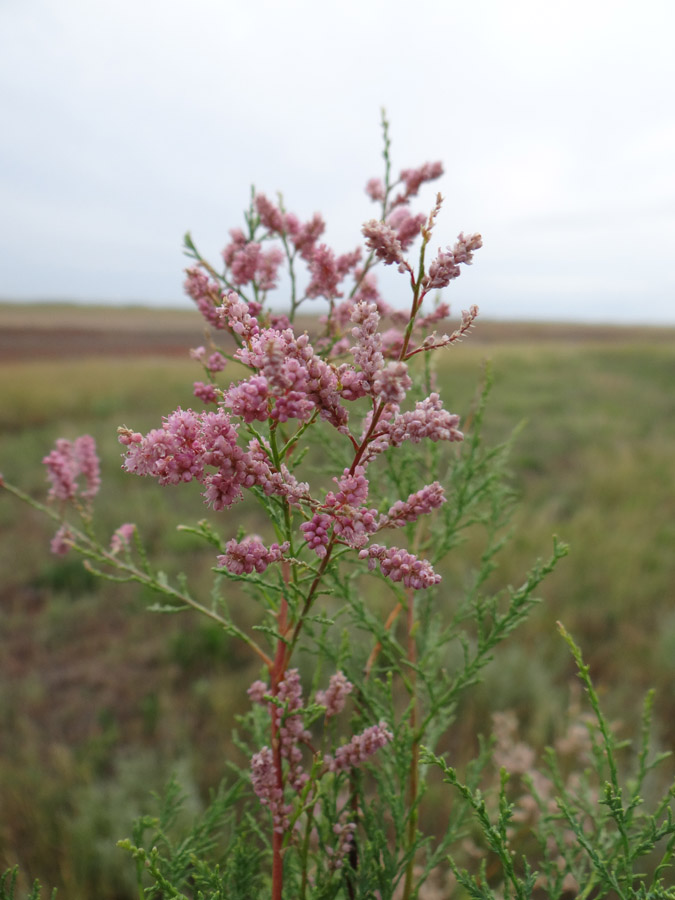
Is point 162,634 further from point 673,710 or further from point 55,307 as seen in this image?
point 55,307

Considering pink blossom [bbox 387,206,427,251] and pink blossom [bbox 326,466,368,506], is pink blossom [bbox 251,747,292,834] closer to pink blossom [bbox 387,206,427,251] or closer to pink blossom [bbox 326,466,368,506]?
pink blossom [bbox 326,466,368,506]

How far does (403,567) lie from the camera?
2.95 ft

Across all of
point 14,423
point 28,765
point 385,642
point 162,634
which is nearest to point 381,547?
point 385,642

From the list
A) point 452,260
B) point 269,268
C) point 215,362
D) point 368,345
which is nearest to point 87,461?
point 215,362

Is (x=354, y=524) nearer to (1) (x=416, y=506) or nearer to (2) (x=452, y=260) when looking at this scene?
(1) (x=416, y=506)

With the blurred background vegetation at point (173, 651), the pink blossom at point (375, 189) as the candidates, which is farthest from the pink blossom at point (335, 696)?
the pink blossom at point (375, 189)

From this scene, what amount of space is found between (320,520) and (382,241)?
18.8 inches

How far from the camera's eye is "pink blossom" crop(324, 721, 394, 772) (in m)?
1.35

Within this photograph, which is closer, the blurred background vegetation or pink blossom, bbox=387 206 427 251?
pink blossom, bbox=387 206 427 251

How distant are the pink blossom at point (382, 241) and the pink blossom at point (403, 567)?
486mm

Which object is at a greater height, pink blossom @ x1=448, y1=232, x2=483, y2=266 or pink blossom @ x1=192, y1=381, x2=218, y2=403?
pink blossom @ x1=448, y1=232, x2=483, y2=266

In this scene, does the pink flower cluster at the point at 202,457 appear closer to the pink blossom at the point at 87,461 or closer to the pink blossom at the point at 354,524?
the pink blossom at the point at 354,524

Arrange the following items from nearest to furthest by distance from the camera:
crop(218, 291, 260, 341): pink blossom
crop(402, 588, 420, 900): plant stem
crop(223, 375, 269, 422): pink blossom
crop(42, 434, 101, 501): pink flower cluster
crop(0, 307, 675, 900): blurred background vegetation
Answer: crop(223, 375, 269, 422): pink blossom
crop(218, 291, 260, 341): pink blossom
crop(402, 588, 420, 900): plant stem
crop(42, 434, 101, 501): pink flower cluster
crop(0, 307, 675, 900): blurred background vegetation

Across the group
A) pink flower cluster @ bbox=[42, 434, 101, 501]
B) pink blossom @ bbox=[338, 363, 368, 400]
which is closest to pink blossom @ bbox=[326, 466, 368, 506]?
pink blossom @ bbox=[338, 363, 368, 400]
